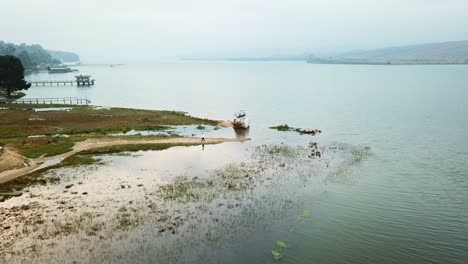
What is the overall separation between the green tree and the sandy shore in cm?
6284

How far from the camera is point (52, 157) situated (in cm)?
5178

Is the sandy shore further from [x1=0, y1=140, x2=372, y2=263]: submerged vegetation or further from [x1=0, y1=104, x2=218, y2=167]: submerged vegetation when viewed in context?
[x1=0, y1=140, x2=372, y2=263]: submerged vegetation

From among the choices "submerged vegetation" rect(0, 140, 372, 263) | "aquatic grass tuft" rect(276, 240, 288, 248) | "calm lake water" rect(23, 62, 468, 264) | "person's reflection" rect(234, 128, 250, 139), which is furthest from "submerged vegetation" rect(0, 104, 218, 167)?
"aquatic grass tuft" rect(276, 240, 288, 248)

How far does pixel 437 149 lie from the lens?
57719 mm

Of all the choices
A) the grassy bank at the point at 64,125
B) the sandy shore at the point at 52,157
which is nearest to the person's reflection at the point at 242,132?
the sandy shore at the point at 52,157

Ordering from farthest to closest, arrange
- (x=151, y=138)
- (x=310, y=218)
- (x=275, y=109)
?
(x=275, y=109) < (x=151, y=138) < (x=310, y=218)

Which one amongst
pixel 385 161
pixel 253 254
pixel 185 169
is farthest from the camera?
pixel 385 161

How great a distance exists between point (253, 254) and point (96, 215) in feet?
46.0

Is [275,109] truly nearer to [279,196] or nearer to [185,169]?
[185,169]

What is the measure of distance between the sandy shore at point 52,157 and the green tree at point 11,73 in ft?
206

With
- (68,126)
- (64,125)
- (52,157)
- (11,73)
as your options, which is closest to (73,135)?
(68,126)

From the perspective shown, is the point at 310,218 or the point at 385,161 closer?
the point at 310,218

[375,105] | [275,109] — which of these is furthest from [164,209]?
[375,105]

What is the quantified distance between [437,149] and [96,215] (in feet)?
152
